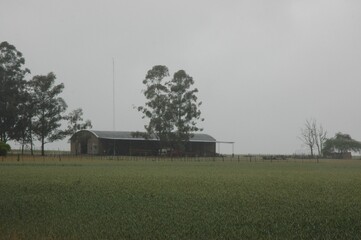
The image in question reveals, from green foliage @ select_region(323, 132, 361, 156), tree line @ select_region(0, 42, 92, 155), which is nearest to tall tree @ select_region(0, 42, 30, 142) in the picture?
tree line @ select_region(0, 42, 92, 155)

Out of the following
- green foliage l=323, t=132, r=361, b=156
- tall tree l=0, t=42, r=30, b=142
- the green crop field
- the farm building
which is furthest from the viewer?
green foliage l=323, t=132, r=361, b=156

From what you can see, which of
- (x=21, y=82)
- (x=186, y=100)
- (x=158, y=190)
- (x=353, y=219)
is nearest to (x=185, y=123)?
(x=186, y=100)

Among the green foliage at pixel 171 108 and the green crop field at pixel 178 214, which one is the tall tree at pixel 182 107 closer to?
the green foliage at pixel 171 108

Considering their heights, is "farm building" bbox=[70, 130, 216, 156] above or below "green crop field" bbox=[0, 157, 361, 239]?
above

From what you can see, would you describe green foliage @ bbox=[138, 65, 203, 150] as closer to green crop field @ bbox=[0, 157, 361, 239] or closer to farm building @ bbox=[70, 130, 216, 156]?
farm building @ bbox=[70, 130, 216, 156]

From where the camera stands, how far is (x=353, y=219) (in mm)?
9250

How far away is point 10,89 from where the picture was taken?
5803 centimetres

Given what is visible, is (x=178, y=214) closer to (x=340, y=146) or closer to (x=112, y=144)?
(x=112, y=144)

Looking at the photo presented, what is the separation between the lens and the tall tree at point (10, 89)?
56.8m

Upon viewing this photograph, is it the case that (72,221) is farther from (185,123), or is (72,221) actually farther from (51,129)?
(185,123)

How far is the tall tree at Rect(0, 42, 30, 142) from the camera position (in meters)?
56.8

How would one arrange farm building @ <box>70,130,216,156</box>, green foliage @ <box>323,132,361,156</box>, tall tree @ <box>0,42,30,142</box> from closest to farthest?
tall tree @ <box>0,42,30,142</box> < farm building @ <box>70,130,216,156</box> < green foliage @ <box>323,132,361,156</box>

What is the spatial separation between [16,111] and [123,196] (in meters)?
47.7

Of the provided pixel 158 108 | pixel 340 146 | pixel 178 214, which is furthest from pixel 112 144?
pixel 178 214
